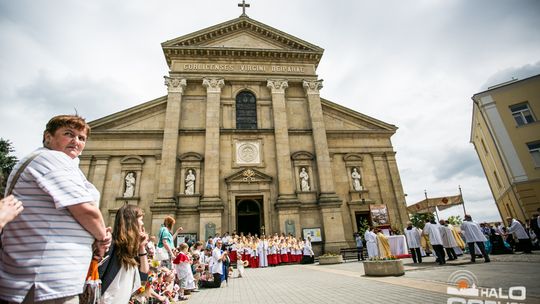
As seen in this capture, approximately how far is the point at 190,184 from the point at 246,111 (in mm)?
7818

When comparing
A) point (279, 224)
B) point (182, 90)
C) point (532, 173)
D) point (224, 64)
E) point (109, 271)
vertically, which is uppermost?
point (224, 64)

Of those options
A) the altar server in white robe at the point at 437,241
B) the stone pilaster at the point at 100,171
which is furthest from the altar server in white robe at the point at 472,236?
the stone pilaster at the point at 100,171

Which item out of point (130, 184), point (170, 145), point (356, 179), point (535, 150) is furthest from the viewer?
point (356, 179)

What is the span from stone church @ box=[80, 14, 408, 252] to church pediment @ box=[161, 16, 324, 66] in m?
0.09

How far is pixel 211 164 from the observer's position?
61.7 ft

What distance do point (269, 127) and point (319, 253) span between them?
10449 mm

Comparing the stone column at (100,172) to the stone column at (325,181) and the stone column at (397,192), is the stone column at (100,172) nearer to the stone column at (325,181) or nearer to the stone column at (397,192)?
the stone column at (325,181)

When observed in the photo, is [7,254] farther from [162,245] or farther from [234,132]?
[234,132]

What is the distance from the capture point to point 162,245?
7.14m

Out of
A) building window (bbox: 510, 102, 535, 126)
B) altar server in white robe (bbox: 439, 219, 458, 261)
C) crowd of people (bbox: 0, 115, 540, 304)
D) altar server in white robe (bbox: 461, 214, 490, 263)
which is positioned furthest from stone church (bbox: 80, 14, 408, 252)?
crowd of people (bbox: 0, 115, 540, 304)

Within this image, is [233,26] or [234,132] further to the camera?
[233,26]

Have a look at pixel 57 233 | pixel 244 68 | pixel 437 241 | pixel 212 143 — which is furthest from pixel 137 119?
pixel 437 241

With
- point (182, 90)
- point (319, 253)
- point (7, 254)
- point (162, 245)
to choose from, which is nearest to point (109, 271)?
point (7, 254)

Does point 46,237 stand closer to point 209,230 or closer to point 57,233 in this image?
point 57,233
